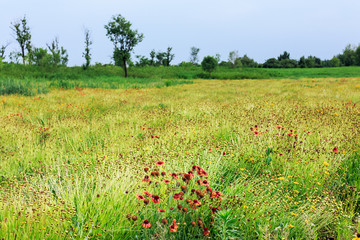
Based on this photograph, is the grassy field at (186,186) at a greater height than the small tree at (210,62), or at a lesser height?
lesser

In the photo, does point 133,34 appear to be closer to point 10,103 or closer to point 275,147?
point 10,103

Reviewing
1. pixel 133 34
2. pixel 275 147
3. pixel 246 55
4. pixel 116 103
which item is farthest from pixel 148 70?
pixel 246 55

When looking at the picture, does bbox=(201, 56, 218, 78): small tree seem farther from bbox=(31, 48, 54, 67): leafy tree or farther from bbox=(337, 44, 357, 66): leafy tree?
bbox=(337, 44, 357, 66): leafy tree

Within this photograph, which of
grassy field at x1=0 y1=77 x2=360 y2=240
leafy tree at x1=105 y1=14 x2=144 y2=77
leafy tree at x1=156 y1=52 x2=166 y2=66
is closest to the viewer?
grassy field at x1=0 y1=77 x2=360 y2=240

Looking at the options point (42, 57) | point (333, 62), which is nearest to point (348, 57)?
point (333, 62)

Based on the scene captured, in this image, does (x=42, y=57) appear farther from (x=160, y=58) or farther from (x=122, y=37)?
(x=160, y=58)

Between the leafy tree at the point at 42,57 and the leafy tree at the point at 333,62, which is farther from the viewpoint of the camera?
the leafy tree at the point at 333,62

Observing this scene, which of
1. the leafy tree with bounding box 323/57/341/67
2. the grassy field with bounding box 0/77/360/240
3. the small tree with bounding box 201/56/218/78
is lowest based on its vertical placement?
the grassy field with bounding box 0/77/360/240

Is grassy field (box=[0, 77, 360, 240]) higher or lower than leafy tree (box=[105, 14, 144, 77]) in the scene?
lower

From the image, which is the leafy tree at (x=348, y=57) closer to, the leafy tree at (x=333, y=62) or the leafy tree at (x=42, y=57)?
Result: the leafy tree at (x=333, y=62)

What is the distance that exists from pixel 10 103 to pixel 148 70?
129 ft

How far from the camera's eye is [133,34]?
3428cm

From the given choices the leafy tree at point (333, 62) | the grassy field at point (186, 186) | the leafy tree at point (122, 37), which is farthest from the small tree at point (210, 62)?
the leafy tree at point (333, 62)

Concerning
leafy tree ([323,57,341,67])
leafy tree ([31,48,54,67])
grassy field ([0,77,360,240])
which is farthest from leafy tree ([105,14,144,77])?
leafy tree ([323,57,341,67])
